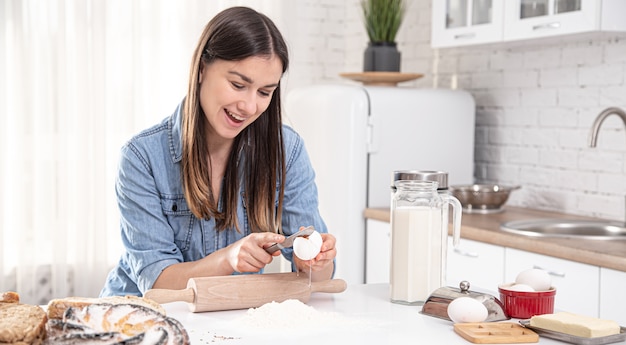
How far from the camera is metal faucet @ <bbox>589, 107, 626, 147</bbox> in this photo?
325cm

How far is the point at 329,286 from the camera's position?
1.99 m

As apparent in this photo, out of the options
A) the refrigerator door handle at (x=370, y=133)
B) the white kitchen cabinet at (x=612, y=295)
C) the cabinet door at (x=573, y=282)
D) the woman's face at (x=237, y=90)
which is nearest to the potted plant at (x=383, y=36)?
the refrigerator door handle at (x=370, y=133)

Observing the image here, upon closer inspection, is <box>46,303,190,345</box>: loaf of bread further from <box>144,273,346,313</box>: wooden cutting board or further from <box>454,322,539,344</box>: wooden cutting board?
<box>454,322,539,344</box>: wooden cutting board

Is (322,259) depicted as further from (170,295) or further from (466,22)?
(466,22)

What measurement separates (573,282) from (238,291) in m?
1.53

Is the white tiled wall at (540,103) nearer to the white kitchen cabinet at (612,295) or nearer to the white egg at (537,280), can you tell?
the white kitchen cabinet at (612,295)

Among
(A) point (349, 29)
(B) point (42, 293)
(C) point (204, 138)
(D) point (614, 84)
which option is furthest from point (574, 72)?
(B) point (42, 293)

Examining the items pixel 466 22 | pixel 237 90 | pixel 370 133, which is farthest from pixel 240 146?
pixel 466 22

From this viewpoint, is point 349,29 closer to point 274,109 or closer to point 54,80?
point 54,80

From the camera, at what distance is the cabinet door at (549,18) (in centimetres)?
328

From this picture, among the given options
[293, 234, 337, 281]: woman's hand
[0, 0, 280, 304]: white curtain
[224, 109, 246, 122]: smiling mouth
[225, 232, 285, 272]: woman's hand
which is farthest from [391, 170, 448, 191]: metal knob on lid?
[0, 0, 280, 304]: white curtain

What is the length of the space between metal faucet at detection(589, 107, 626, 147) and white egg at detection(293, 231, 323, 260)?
1.75 m

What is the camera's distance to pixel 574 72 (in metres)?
3.82

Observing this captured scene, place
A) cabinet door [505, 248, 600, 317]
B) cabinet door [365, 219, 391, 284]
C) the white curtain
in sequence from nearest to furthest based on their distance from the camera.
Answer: cabinet door [505, 248, 600, 317], cabinet door [365, 219, 391, 284], the white curtain
